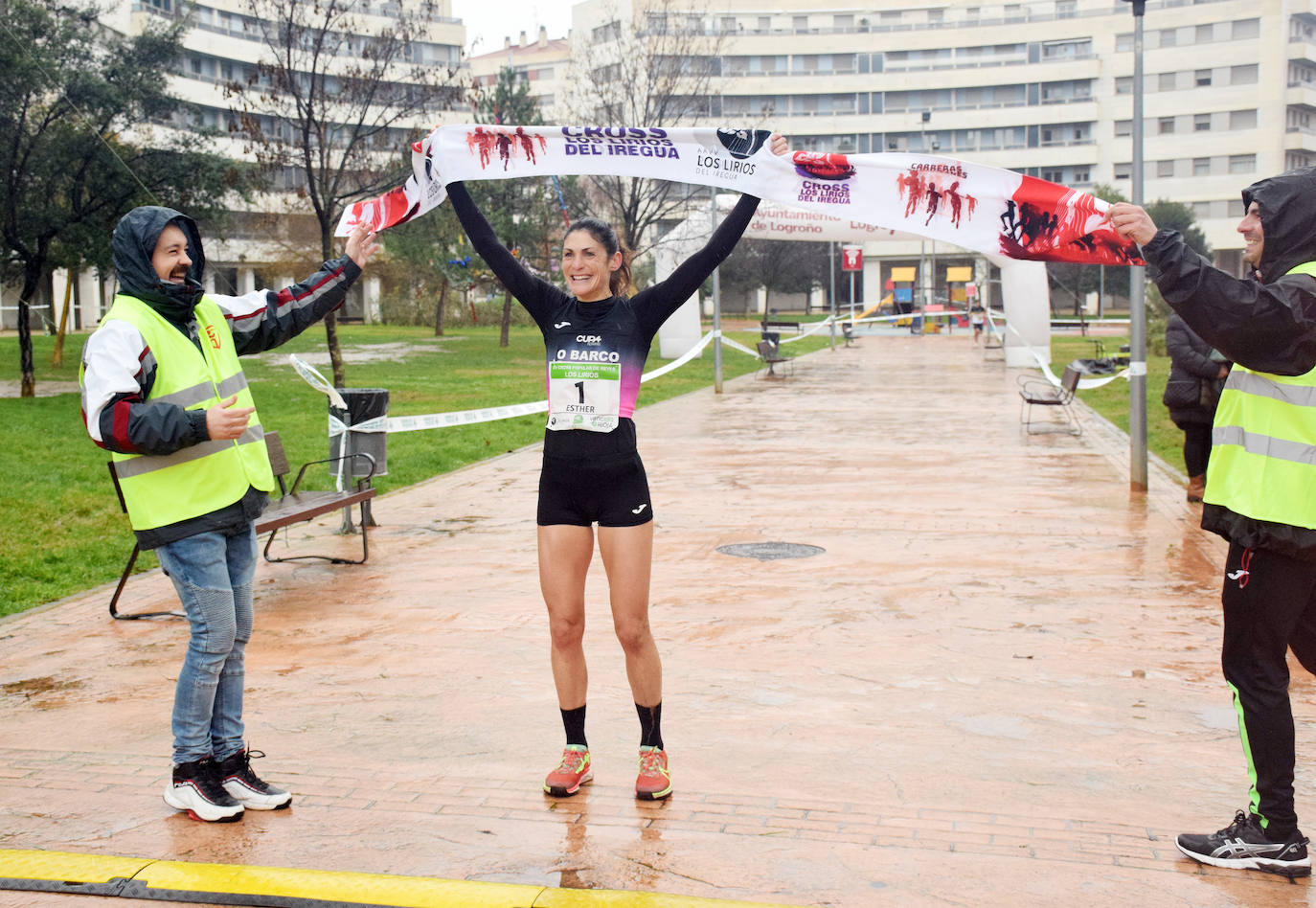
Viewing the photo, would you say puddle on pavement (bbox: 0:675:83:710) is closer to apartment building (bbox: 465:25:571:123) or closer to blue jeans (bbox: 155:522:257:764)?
blue jeans (bbox: 155:522:257:764)

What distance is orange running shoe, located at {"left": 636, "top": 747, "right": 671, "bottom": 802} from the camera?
460 centimetres

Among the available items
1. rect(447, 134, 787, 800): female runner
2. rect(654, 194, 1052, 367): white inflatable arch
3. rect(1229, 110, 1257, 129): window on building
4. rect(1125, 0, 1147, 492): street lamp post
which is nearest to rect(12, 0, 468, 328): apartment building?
rect(654, 194, 1052, 367): white inflatable arch

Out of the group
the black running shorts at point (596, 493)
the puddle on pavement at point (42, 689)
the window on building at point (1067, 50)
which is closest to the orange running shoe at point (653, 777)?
the black running shorts at point (596, 493)

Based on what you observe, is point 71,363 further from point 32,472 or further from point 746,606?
point 746,606

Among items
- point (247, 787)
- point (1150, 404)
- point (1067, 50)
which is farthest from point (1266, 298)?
point (1067, 50)

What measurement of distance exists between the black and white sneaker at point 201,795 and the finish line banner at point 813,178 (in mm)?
2282

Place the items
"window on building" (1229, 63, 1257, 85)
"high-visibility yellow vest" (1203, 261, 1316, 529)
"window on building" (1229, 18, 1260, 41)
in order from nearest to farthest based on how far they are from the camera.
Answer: "high-visibility yellow vest" (1203, 261, 1316, 529) → "window on building" (1229, 18, 1260, 41) → "window on building" (1229, 63, 1257, 85)

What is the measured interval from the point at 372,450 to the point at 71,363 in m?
23.5

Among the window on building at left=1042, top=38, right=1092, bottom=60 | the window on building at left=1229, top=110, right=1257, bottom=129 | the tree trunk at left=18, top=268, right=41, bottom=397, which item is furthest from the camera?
the window on building at left=1042, top=38, right=1092, bottom=60

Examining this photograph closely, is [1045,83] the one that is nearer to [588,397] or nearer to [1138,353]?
[1138,353]

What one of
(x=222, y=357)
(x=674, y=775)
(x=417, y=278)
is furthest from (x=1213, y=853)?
(x=417, y=278)

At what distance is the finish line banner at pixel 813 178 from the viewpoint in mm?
5078

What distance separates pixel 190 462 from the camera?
4.43 metres

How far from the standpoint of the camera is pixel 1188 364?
1061 cm
